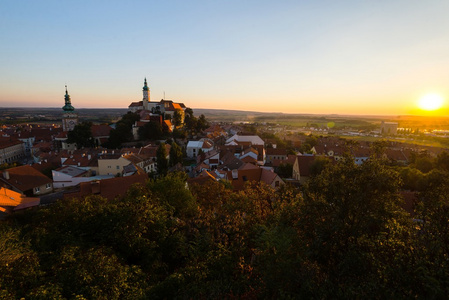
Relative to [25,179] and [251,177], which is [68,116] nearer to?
[25,179]

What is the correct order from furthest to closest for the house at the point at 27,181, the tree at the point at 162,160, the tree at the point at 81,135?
the tree at the point at 81,135
the tree at the point at 162,160
the house at the point at 27,181

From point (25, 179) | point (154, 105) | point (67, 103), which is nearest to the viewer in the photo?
point (25, 179)

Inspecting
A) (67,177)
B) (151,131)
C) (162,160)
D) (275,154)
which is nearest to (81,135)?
(151,131)

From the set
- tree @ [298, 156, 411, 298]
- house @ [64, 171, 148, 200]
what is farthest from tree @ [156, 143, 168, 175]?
tree @ [298, 156, 411, 298]

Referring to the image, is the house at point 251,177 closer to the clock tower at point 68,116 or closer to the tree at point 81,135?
the tree at point 81,135

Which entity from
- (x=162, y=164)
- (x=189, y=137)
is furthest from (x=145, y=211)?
(x=189, y=137)

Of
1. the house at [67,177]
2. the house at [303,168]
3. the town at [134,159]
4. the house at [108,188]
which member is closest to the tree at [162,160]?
the town at [134,159]
